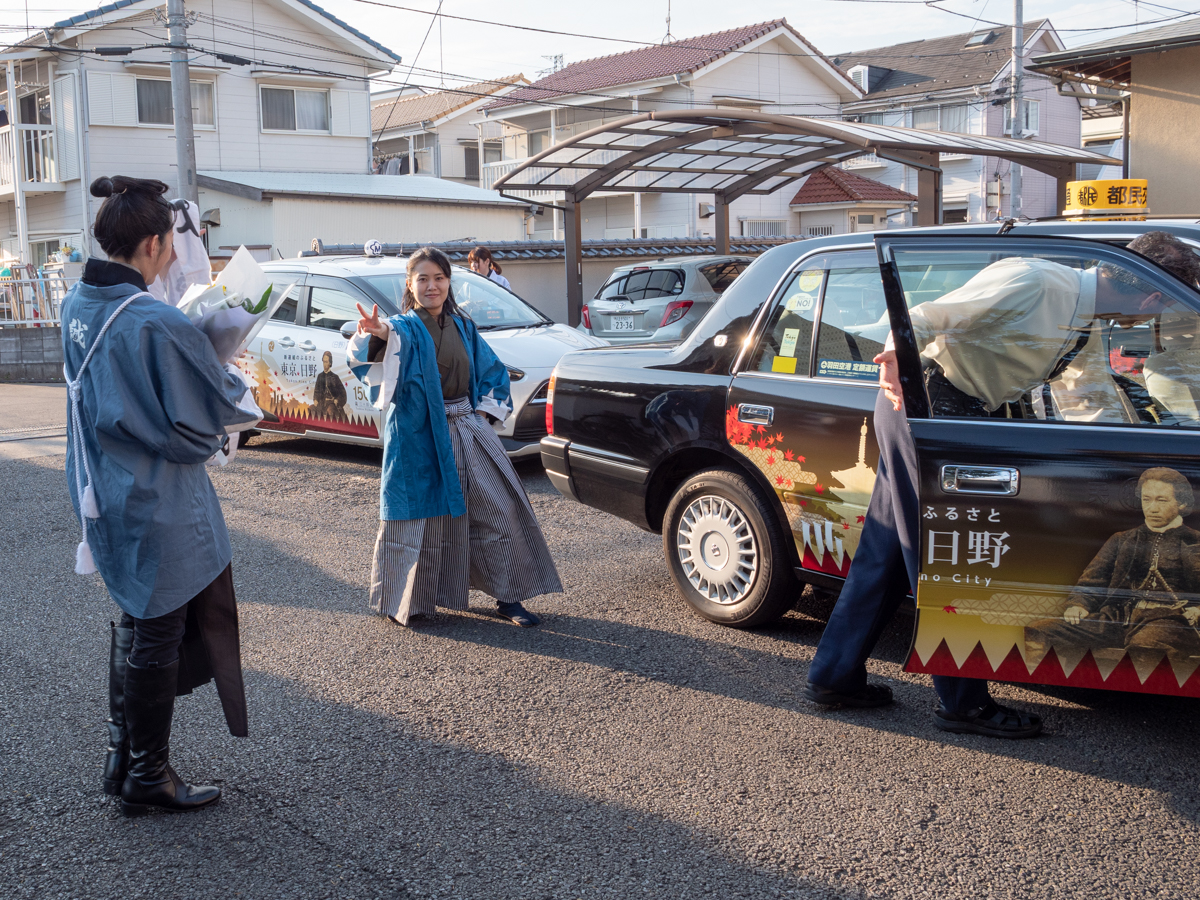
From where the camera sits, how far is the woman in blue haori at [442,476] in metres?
4.80

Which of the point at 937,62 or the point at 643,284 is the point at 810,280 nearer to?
the point at 643,284

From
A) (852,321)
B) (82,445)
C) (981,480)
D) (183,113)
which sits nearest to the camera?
(82,445)

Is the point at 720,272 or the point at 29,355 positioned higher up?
Answer: the point at 720,272

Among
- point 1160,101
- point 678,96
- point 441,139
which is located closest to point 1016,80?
point 678,96

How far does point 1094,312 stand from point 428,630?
10.2ft

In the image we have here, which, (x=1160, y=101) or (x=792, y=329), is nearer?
(x=792, y=329)

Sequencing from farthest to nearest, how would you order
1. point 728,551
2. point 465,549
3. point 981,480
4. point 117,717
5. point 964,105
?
point 964,105, point 465,549, point 728,551, point 981,480, point 117,717

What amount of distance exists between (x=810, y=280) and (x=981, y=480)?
137 cm

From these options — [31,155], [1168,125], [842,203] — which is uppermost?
[31,155]

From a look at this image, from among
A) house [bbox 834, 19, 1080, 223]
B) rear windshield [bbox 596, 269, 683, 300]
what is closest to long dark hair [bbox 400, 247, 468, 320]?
rear windshield [bbox 596, 269, 683, 300]

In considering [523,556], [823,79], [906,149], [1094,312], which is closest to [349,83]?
[823,79]

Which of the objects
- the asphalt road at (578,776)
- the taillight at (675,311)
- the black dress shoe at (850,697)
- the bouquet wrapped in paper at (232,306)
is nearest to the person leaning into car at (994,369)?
the black dress shoe at (850,697)

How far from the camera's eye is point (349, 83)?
84.9ft

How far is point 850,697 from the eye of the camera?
12.6ft
